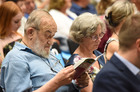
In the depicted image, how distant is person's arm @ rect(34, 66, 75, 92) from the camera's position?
1.75 metres

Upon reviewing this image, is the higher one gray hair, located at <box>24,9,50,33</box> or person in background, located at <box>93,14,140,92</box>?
gray hair, located at <box>24,9,50,33</box>

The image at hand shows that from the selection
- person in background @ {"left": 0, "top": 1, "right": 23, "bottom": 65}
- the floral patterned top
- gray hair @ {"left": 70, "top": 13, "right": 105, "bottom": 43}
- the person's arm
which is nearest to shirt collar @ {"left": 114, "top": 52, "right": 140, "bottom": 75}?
the person's arm

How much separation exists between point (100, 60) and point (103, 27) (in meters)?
0.33

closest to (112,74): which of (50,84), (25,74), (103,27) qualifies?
(50,84)

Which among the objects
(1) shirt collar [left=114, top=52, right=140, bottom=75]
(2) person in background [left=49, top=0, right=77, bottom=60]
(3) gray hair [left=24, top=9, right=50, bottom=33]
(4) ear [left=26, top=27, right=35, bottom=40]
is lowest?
(2) person in background [left=49, top=0, right=77, bottom=60]

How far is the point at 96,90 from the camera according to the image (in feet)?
4.72

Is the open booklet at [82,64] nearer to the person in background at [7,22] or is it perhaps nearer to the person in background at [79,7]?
the person in background at [7,22]

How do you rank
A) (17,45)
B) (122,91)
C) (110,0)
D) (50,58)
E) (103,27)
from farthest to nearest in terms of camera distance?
(110,0) < (103,27) < (50,58) < (17,45) < (122,91)

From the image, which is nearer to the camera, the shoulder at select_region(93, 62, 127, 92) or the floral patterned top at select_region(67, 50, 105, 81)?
the shoulder at select_region(93, 62, 127, 92)

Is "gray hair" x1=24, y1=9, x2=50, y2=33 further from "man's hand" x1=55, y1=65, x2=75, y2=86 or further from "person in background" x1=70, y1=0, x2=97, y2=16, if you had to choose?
"person in background" x1=70, y1=0, x2=97, y2=16

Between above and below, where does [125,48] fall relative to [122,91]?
above

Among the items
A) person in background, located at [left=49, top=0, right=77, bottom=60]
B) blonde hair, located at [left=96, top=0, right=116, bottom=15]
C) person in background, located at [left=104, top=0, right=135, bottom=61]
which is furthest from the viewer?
person in background, located at [left=49, top=0, right=77, bottom=60]

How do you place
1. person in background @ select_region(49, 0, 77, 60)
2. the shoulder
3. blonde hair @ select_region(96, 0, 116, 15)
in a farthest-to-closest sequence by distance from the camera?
person in background @ select_region(49, 0, 77, 60) → blonde hair @ select_region(96, 0, 116, 15) → the shoulder

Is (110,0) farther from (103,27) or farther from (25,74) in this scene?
(25,74)
